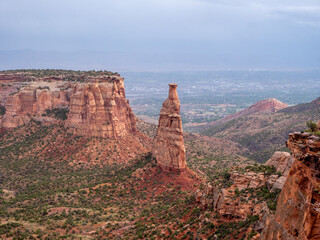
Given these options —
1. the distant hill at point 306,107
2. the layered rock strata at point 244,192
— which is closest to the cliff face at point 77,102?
the layered rock strata at point 244,192

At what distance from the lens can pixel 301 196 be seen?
1534 centimetres

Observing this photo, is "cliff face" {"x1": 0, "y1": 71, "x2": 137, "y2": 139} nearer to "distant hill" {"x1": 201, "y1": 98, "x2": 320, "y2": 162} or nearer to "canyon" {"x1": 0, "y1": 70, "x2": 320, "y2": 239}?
"canyon" {"x1": 0, "y1": 70, "x2": 320, "y2": 239}

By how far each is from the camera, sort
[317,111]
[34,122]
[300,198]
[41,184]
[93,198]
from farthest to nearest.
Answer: [317,111]
[34,122]
[41,184]
[93,198]
[300,198]

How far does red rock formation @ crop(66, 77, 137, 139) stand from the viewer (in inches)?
2628

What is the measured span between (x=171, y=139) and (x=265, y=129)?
65579 millimetres

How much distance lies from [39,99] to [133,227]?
45.7 m

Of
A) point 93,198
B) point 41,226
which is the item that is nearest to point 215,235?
point 41,226

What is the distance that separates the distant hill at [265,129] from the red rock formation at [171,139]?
3618cm

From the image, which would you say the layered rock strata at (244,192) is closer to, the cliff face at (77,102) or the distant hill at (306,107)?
the cliff face at (77,102)

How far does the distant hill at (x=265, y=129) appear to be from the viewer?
95125mm

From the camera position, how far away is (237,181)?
29.7 metres

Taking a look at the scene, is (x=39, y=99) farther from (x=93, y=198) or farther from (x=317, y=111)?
(x=317, y=111)

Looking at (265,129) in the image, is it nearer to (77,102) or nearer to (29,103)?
(77,102)

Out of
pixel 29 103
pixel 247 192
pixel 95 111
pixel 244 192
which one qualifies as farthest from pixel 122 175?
pixel 29 103
